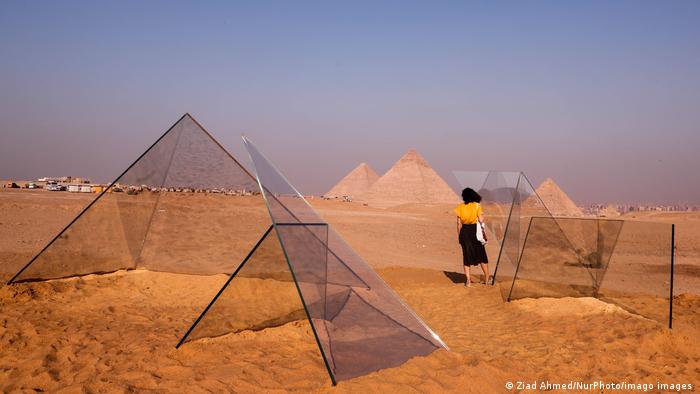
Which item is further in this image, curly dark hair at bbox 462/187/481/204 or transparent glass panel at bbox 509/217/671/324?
curly dark hair at bbox 462/187/481/204

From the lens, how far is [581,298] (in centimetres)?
675

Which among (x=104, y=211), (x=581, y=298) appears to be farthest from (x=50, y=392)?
(x=581, y=298)

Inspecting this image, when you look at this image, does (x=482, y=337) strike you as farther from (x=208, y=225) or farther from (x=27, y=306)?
(x=27, y=306)

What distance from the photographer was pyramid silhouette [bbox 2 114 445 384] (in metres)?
4.32

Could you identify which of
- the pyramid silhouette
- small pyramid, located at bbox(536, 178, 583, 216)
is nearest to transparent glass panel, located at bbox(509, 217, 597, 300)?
the pyramid silhouette

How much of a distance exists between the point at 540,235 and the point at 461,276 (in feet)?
10.7

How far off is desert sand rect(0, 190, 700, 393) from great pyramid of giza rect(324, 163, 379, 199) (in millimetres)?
101007

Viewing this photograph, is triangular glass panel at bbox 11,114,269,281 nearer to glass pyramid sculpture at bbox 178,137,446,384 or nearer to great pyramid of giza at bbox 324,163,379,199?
glass pyramid sculpture at bbox 178,137,446,384

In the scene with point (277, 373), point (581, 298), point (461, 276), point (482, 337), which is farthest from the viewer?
point (461, 276)

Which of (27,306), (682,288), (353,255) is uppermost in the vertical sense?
(353,255)

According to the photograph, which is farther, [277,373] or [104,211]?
[104,211]

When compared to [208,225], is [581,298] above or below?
below

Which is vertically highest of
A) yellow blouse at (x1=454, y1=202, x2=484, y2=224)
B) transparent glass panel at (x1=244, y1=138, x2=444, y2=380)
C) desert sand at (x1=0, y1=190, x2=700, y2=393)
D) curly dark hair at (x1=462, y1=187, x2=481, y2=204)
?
curly dark hair at (x1=462, y1=187, x2=481, y2=204)

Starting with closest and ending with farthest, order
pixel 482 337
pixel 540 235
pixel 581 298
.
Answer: pixel 482 337, pixel 581 298, pixel 540 235
